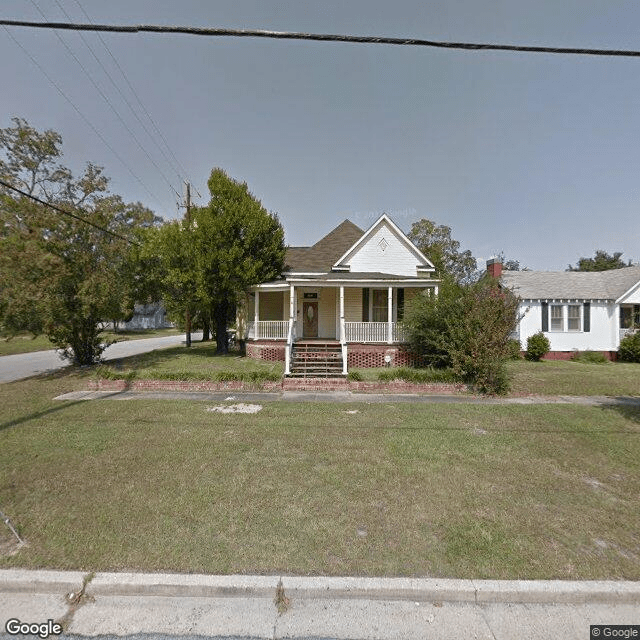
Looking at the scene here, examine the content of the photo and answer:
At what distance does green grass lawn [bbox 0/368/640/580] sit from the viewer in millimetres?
2812

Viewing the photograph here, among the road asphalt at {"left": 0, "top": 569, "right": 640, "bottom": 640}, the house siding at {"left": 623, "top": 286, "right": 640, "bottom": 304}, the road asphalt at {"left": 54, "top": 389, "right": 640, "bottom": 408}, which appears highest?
the house siding at {"left": 623, "top": 286, "right": 640, "bottom": 304}

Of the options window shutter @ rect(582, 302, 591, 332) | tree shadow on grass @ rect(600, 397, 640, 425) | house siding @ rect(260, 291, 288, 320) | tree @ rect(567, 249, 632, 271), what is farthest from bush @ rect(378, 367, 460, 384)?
tree @ rect(567, 249, 632, 271)

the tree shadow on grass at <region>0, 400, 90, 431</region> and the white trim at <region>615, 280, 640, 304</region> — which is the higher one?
the white trim at <region>615, 280, 640, 304</region>

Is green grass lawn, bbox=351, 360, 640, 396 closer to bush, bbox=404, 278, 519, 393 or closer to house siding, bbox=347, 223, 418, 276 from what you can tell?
bush, bbox=404, 278, 519, 393

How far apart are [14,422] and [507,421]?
409 inches

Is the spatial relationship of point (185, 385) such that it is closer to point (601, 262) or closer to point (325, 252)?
point (325, 252)

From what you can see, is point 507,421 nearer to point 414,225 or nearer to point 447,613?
point 447,613

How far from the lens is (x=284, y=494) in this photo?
385 centimetres

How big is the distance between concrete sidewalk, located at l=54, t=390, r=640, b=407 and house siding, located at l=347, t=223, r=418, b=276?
28.7 ft

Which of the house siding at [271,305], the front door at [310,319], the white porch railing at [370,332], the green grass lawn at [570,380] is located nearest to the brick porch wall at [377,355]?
the white porch railing at [370,332]

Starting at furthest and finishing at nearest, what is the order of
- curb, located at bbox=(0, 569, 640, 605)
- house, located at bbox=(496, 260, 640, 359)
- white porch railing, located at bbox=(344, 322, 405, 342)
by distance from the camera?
house, located at bbox=(496, 260, 640, 359) → white porch railing, located at bbox=(344, 322, 405, 342) → curb, located at bbox=(0, 569, 640, 605)

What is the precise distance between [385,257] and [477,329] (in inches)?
315

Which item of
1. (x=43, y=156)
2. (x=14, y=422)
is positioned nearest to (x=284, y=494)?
(x=14, y=422)

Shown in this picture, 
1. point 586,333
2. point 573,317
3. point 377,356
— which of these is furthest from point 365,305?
point 586,333
